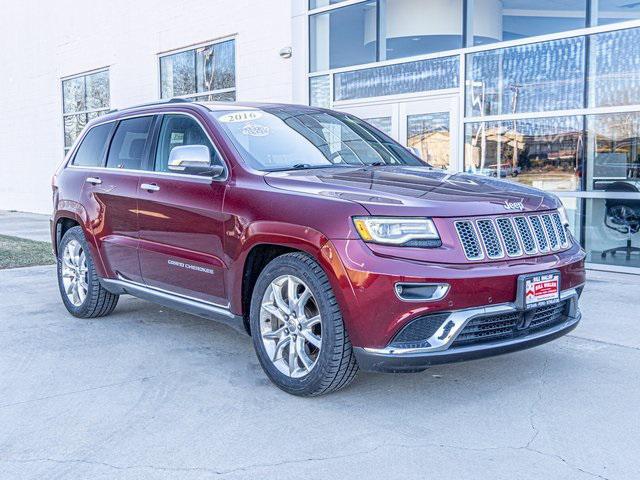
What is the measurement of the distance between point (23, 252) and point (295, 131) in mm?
7346

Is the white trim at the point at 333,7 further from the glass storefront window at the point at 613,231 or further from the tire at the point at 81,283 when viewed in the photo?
the tire at the point at 81,283

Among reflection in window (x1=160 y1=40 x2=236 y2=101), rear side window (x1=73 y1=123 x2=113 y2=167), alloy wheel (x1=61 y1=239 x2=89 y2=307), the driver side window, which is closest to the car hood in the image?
the driver side window

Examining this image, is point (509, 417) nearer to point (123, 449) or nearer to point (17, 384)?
point (123, 449)

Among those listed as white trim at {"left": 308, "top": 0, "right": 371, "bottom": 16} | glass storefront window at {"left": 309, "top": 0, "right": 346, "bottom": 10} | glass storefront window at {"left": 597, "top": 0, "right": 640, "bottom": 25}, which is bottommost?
glass storefront window at {"left": 597, "top": 0, "right": 640, "bottom": 25}

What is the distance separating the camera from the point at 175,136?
17.5ft

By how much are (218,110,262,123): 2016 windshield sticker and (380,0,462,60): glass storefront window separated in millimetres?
5694

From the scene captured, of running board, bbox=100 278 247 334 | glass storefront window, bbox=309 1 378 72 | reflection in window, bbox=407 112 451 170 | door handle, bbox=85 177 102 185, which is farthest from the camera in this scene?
glass storefront window, bbox=309 1 378 72

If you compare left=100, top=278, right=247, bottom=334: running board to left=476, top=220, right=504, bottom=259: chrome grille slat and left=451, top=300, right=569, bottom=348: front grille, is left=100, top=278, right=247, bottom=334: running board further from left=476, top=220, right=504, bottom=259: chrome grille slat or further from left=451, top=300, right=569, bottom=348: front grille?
left=476, top=220, right=504, bottom=259: chrome grille slat

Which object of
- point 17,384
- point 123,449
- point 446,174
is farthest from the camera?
point 446,174

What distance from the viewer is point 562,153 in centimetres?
898

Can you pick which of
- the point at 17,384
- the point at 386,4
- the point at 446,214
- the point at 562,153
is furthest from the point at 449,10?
the point at 17,384

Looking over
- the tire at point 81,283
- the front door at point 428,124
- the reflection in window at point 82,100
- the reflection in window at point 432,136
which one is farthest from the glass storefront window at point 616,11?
the reflection in window at point 82,100

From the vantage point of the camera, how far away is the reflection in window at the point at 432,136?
1027 cm

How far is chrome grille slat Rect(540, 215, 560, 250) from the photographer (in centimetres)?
424
